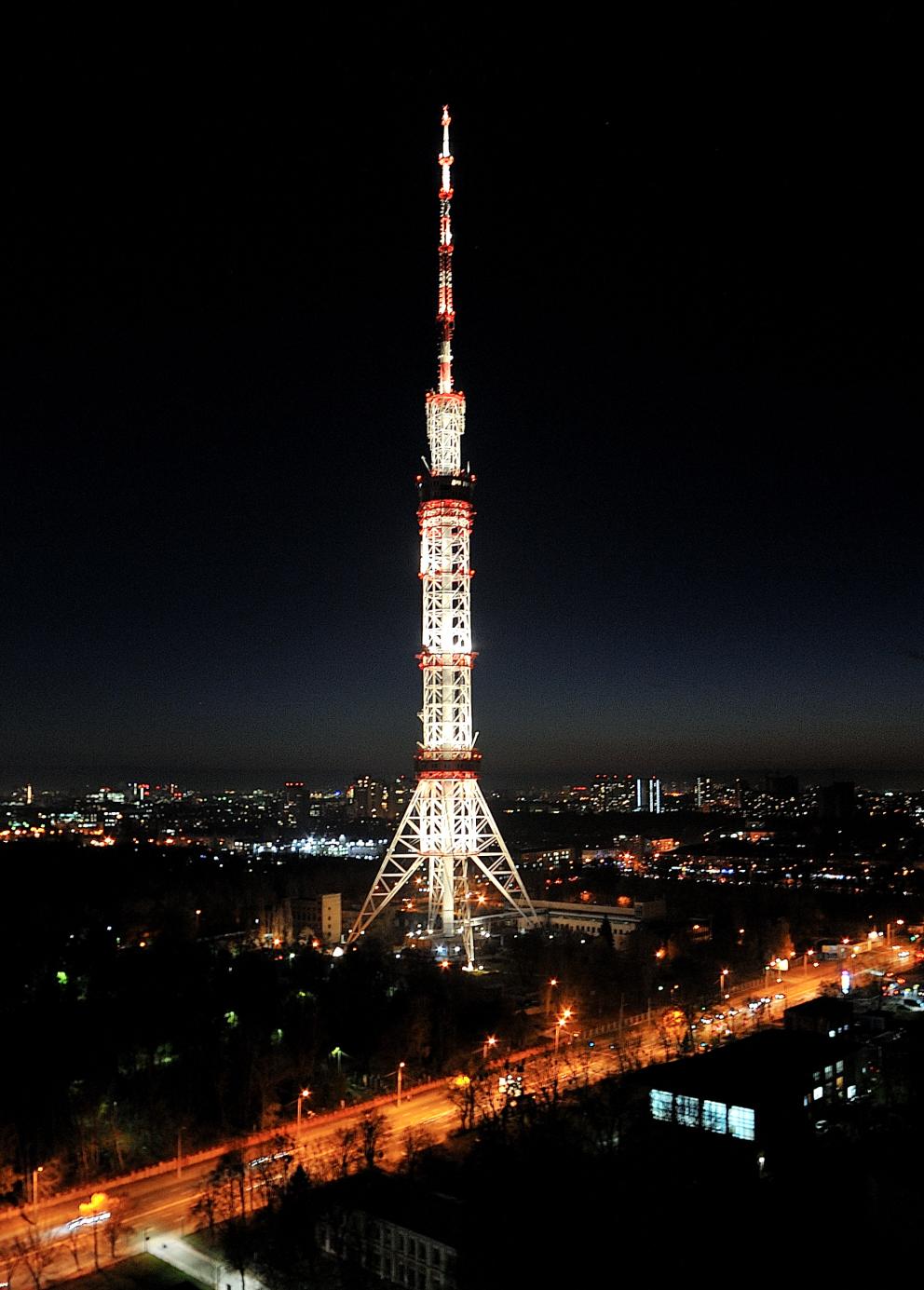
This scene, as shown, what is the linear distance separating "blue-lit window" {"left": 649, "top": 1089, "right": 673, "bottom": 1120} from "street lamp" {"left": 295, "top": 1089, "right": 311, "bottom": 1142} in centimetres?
468

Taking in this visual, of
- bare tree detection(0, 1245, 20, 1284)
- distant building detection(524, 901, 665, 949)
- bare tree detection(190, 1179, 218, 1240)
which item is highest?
distant building detection(524, 901, 665, 949)

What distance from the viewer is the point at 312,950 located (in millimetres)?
23359

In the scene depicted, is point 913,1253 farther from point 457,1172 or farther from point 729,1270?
point 457,1172

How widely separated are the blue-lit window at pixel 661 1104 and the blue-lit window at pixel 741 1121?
29.7 inches

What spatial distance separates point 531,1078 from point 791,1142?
4.23m

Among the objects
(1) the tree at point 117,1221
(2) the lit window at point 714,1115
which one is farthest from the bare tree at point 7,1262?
(2) the lit window at point 714,1115

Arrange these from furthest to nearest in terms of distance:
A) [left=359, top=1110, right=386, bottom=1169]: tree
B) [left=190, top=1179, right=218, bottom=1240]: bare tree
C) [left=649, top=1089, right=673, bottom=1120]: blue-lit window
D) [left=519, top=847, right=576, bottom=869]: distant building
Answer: [left=519, top=847, right=576, bottom=869]: distant building < [left=649, top=1089, right=673, bottom=1120]: blue-lit window < [left=359, top=1110, right=386, bottom=1169]: tree < [left=190, top=1179, right=218, bottom=1240]: bare tree

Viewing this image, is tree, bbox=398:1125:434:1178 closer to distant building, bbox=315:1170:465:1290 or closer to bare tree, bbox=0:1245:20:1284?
distant building, bbox=315:1170:465:1290

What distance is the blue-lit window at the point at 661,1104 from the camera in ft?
45.1

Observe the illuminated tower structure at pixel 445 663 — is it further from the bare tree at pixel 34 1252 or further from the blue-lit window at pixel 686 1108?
the bare tree at pixel 34 1252

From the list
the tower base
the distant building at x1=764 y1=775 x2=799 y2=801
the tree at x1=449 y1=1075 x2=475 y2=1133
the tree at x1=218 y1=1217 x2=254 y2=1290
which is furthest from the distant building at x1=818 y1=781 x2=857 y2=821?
the tree at x1=218 y1=1217 x2=254 y2=1290

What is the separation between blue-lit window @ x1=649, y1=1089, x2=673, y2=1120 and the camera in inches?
541

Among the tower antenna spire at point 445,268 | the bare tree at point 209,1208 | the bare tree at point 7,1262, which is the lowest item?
the bare tree at point 7,1262

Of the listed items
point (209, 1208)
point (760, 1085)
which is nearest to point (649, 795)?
point (760, 1085)
